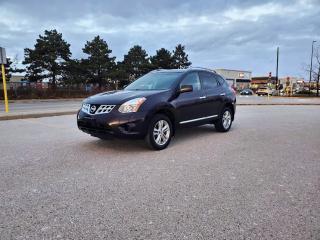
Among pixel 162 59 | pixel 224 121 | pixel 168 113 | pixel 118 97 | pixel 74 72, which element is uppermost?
pixel 162 59

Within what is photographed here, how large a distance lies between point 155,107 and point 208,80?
2487 mm

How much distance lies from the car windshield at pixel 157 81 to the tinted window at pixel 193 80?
19 cm

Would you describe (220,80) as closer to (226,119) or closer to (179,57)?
(226,119)

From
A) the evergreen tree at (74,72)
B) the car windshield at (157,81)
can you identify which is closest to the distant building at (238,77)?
the evergreen tree at (74,72)

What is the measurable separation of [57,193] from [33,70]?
43.1m

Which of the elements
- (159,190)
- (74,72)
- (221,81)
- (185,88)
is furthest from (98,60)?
(159,190)

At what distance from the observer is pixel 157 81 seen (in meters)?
7.24

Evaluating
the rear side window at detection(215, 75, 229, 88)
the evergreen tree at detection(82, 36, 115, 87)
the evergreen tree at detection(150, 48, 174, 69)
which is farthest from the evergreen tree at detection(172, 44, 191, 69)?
the rear side window at detection(215, 75, 229, 88)

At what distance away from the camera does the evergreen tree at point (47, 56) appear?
42.4m

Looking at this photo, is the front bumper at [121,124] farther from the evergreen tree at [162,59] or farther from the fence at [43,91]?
the evergreen tree at [162,59]

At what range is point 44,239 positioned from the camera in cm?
283

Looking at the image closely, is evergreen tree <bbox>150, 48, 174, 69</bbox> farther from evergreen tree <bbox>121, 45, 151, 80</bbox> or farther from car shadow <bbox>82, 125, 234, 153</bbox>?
car shadow <bbox>82, 125, 234, 153</bbox>

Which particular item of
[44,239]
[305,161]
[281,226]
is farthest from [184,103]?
[44,239]

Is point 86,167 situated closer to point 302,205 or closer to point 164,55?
point 302,205
